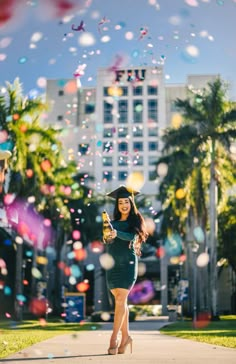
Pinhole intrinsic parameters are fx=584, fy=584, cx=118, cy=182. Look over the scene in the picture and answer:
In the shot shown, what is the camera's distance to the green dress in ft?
20.4

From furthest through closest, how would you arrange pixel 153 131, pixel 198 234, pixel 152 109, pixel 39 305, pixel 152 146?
pixel 153 131 < pixel 152 146 < pixel 152 109 < pixel 198 234 < pixel 39 305

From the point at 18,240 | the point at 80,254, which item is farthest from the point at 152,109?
the point at 18,240

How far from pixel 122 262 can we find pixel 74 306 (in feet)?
73.5

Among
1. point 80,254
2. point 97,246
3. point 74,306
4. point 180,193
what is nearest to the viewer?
point 74,306

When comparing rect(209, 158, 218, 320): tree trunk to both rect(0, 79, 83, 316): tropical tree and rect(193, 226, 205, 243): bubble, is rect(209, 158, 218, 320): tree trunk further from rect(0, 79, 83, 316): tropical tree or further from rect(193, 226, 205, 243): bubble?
rect(0, 79, 83, 316): tropical tree

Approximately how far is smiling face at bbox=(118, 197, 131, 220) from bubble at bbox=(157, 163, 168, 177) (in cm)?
3105

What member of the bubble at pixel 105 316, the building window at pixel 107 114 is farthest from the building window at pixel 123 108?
the bubble at pixel 105 316

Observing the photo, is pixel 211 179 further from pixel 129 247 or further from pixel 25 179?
pixel 129 247

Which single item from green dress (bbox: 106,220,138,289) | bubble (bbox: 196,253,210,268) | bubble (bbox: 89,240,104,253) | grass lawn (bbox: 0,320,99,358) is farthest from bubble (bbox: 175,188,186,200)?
green dress (bbox: 106,220,138,289)

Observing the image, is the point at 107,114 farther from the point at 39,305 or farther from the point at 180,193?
the point at 39,305

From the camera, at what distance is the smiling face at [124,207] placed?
6.62m

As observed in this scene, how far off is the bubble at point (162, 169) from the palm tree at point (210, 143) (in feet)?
9.26

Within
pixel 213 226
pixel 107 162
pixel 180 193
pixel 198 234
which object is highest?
pixel 107 162

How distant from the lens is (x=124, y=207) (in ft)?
21.7
